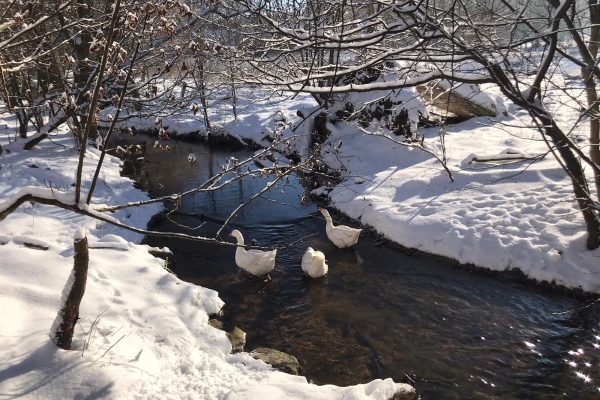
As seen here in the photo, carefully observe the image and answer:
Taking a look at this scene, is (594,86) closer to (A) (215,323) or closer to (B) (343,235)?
(B) (343,235)

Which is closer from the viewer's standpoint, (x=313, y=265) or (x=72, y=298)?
(x=72, y=298)

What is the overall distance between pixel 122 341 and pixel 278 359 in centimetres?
188

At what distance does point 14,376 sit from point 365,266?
6297 mm

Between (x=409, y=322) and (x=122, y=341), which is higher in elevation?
(x=122, y=341)

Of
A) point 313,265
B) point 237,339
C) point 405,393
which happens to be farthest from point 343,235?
point 405,393

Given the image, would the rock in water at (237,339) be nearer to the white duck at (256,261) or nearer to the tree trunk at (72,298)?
the white duck at (256,261)

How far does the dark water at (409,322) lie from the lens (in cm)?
564

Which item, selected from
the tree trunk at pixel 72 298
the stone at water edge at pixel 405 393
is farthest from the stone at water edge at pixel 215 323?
the stone at water edge at pixel 405 393

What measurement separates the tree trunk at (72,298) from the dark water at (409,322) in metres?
2.83

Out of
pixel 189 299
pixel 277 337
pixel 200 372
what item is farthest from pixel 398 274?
pixel 200 372

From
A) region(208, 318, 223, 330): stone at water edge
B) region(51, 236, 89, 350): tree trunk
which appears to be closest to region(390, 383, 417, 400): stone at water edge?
region(208, 318, 223, 330): stone at water edge

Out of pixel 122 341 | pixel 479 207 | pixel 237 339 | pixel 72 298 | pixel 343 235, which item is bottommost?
pixel 237 339

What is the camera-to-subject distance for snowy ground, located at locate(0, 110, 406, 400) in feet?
12.5

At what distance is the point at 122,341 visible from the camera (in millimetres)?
4668
